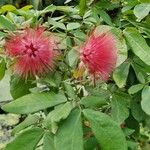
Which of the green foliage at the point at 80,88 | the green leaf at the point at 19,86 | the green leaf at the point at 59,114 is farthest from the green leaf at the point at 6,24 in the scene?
the green leaf at the point at 59,114

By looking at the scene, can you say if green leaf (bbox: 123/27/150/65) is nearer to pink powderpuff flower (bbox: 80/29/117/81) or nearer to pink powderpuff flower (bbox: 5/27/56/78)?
pink powderpuff flower (bbox: 80/29/117/81)

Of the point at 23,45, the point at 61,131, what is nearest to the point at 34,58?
the point at 23,45

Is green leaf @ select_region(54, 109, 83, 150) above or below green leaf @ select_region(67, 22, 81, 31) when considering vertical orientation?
below

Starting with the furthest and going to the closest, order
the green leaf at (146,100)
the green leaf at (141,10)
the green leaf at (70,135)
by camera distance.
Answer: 1. the green leaf at (141,10)
2. the green leaf at (146,100)
3. the green leaf at (70,135)

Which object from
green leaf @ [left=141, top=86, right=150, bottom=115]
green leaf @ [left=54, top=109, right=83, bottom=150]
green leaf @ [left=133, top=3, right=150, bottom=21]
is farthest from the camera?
green leaf @ [left=133, top=3, right=150, bottom=21]

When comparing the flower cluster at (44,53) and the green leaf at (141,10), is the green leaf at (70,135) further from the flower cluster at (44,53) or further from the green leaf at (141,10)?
the green leaf at (141,10)

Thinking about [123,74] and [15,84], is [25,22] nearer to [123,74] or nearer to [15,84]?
[15,84]

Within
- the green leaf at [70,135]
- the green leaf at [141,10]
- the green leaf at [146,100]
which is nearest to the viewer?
the green leaf at [70,135]

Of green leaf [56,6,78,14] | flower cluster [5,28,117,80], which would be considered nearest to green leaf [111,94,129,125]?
flower cluster [5,28,117,80]
